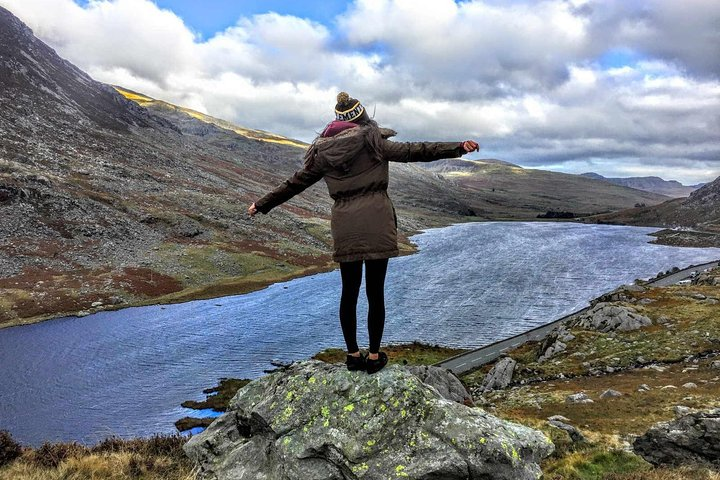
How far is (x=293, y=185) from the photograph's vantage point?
905 centimetres

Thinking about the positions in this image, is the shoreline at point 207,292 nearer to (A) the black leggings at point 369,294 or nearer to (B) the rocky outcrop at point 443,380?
(B) the rocky outcrop at point 443,380

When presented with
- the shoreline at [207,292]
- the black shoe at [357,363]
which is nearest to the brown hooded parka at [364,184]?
the black shoe at [357,363]

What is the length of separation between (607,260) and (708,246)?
242 ft

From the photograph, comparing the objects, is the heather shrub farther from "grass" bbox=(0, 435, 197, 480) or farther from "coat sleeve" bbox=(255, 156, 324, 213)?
"coat sleeve" bbox=(255, 156, 324, 213)

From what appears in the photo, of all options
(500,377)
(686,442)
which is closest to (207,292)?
(500,377)

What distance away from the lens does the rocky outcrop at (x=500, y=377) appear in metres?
39.9

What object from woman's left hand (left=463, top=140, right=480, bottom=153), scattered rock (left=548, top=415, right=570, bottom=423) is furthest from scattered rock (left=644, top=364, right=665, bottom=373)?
woman's left hand (left=463, top=140, right=480, bottom=153)

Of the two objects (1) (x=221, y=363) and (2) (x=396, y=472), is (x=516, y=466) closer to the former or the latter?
(2) (x=396, y=472)

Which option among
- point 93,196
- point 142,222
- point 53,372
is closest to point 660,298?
point 53,372

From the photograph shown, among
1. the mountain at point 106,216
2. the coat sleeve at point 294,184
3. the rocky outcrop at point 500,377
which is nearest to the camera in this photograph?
the coat sleeve at point 294,184

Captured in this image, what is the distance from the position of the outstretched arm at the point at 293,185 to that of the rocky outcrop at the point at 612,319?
5019 cm

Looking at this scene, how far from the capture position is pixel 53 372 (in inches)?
1853

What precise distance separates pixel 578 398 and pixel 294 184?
29.4 m

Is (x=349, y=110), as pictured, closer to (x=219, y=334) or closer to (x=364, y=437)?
(x=364, y=437)
